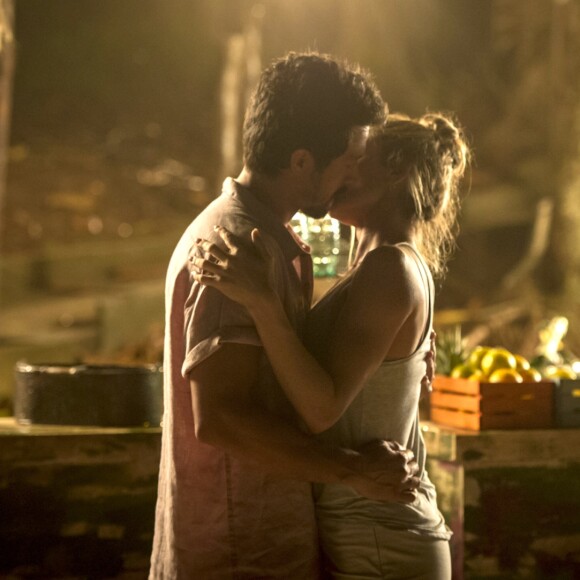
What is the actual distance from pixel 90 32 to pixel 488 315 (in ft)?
27.3

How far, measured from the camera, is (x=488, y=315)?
368 inches

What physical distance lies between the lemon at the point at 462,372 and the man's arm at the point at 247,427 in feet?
5.75

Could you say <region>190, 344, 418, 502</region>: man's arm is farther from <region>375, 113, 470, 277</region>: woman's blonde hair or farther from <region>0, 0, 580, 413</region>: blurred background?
<region>0, 0, 580, 413</region>: blurred background

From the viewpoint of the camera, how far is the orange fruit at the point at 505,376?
341cm

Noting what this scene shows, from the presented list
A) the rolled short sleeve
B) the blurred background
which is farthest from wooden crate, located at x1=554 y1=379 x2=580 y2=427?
the blurred background

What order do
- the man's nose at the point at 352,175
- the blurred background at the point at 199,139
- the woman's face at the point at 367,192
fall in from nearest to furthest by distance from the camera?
the man's nose at the point at 352,175 → the woman's face at the point at 367,192 → the blurred background at the point at 199,139

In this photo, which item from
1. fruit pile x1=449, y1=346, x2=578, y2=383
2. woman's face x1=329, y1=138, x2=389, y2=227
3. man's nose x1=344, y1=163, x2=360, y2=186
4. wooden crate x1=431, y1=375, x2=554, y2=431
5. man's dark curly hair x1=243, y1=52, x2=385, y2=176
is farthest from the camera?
fruit pile x1=449, y1=346, x2=578, y2=383

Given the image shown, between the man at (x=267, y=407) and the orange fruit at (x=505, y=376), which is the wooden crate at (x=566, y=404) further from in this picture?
the man at (x=267, y=407)

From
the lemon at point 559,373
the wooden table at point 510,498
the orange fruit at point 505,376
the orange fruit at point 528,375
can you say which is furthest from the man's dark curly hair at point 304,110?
the lemon at point 559,373

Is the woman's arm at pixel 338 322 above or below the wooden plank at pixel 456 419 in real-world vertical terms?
above

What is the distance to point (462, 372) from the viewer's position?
3535mm

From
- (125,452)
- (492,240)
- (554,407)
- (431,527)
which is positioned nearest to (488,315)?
(492,240)

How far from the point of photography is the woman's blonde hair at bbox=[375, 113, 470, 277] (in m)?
2.22

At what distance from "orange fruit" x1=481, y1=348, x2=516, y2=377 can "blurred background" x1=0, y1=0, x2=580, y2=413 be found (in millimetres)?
2675
